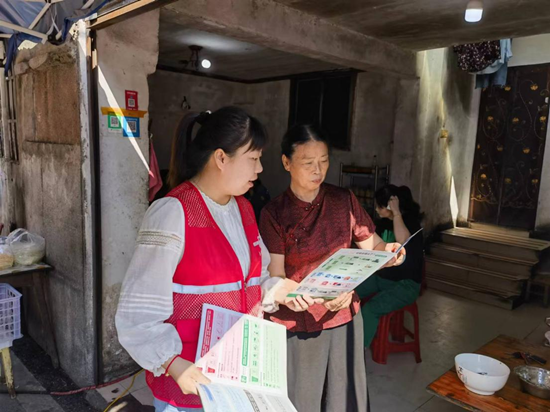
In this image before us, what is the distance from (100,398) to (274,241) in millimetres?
1854

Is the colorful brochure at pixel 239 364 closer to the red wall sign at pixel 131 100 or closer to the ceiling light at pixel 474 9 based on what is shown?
the red wall sign at pixel 131 100

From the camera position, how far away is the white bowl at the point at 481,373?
1.92 meters

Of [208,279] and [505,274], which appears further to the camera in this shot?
[505,274]

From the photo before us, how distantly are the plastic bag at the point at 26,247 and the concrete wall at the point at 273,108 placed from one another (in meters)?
3.76

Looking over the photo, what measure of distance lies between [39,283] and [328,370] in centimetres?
243

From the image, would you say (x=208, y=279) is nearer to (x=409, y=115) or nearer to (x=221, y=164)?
(x=221, y=164)

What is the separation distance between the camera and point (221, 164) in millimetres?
1391

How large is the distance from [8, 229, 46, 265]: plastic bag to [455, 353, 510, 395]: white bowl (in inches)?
121

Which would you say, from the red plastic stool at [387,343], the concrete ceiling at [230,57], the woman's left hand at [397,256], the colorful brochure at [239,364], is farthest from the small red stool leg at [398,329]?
the concrete ceiling at [230,57]

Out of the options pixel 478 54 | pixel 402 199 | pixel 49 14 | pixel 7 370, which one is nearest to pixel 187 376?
pixel 49 14

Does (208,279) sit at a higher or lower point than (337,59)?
lower

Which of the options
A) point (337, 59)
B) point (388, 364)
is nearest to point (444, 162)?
point (337, 59)

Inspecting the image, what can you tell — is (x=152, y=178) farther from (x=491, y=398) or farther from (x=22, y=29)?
(x=491, y=398)

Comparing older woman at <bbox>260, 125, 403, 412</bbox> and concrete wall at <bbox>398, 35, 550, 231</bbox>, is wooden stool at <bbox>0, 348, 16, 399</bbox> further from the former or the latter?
concrete wall at <bbox>398, 35, 550, 231</bbox>
